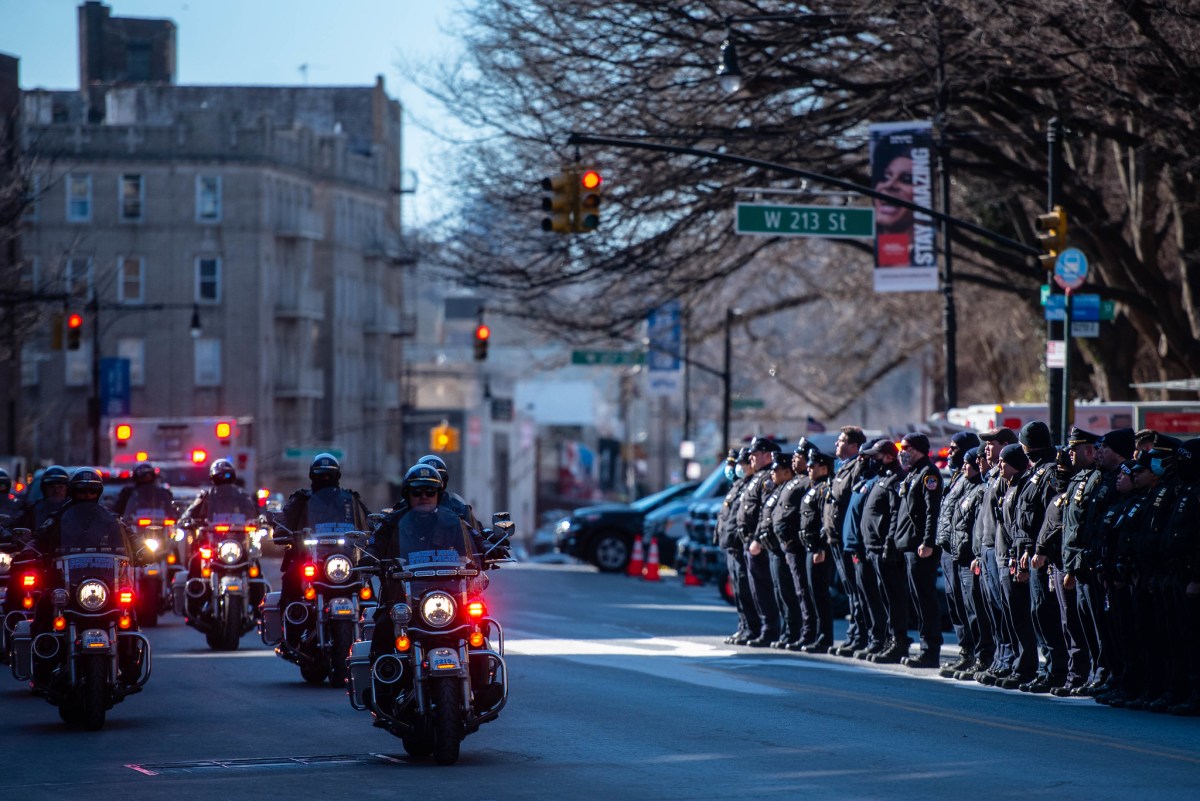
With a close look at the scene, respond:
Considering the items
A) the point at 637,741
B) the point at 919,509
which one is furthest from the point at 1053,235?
the point at 637,741

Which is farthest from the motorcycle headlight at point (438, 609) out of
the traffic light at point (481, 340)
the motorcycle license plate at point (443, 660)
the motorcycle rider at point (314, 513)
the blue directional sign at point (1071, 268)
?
the traffic light at point (481, 340)

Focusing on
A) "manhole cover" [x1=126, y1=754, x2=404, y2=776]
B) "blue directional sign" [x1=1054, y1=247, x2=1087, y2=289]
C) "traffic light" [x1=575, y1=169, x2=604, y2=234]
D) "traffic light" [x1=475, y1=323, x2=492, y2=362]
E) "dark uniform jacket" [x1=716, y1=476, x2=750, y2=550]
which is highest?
"traffic light" [x1=575, y1=169, x2=604, y2=234]

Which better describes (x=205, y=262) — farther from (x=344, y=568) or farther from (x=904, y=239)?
(x=344, y=568)

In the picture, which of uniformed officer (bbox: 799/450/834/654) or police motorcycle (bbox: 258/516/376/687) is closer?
police motorcycle (bbox: 258/516/376/687)

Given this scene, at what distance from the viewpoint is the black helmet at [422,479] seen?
11805 millimetres

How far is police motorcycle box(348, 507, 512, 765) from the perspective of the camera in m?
11.3

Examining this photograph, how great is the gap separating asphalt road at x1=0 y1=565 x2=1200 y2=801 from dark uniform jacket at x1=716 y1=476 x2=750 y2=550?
2.24 metres

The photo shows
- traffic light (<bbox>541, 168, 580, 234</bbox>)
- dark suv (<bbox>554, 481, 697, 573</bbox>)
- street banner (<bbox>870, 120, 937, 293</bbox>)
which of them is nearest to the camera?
traffic light (<bbox>541, 168, 580, 234</bbox>)

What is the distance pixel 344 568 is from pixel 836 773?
590cm

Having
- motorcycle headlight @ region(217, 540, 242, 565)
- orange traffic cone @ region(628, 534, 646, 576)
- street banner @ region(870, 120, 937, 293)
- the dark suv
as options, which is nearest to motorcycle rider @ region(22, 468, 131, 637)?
motorcycle headlight @ region(217, 540, 242, 565)

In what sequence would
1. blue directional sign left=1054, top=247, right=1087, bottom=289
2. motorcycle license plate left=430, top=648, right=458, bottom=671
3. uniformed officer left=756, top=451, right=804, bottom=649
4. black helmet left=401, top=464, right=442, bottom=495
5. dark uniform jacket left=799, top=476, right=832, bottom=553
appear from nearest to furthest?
motorcycle license plate left=430, top=648, right=458, bottom=671, black helmet left=401, top=464, right=442, bottom=495, dark uniform jacket left=799, top=476, right=832, bottom=553, uniformed officer left=756, top=451, right=804, bottom=649, blue directional sign left=1054, top=247, right=1087, bottom=289

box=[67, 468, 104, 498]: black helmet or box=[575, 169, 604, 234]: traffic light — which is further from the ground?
box=[575, 169, 604, 234]: traffic light

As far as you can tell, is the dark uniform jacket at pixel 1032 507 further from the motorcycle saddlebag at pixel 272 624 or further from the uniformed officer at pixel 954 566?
the motorcycle saddlebag at pixel 272 624

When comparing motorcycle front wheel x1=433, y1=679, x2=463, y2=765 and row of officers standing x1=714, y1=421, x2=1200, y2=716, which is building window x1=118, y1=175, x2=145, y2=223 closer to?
row of officers standing x1=714, y1=421, x2=1200, y2=716
